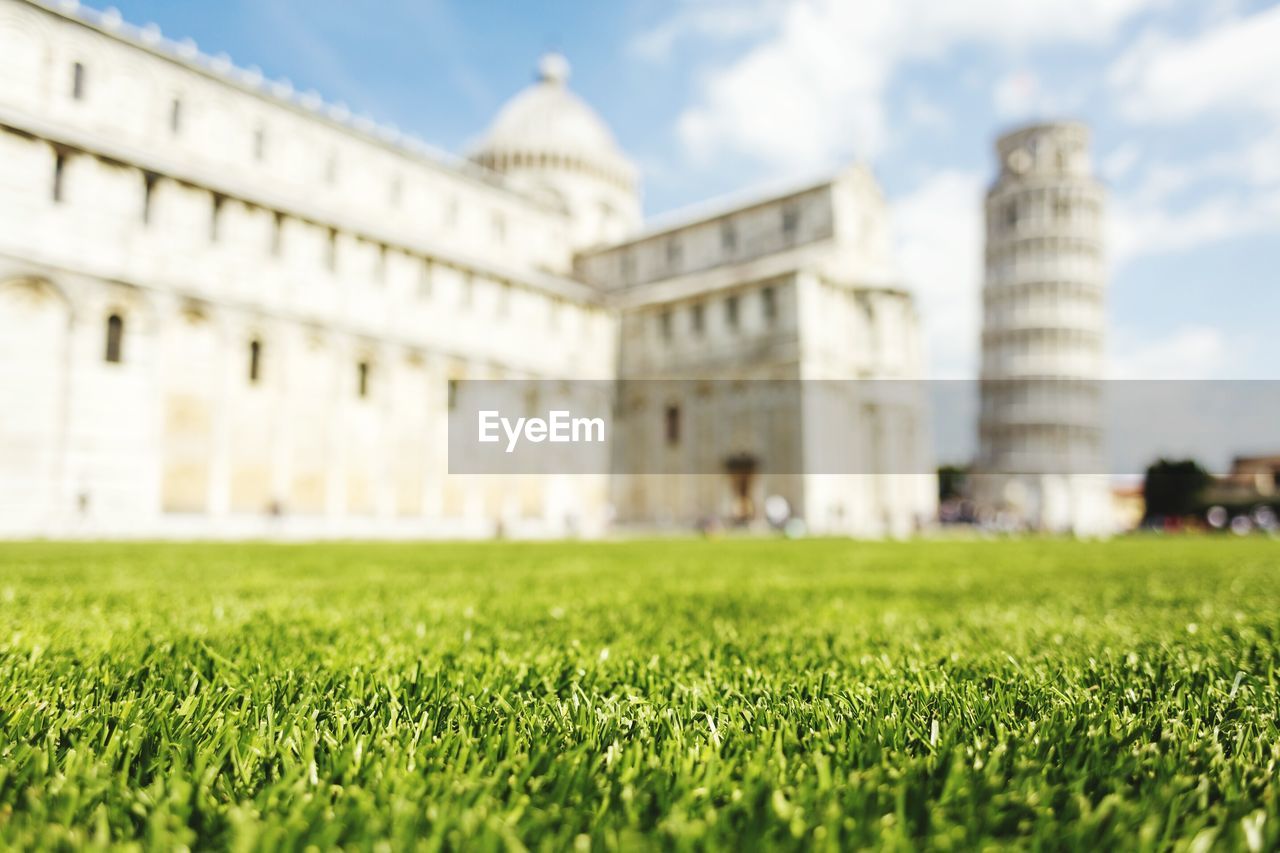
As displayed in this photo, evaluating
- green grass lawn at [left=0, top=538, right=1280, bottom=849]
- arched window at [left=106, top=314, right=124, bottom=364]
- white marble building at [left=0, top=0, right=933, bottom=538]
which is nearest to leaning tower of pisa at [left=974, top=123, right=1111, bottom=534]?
white marble building at [left=0, top=0, right=933, bottom=538]

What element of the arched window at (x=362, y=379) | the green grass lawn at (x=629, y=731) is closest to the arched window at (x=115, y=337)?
the arched window at (x=362, y=379)

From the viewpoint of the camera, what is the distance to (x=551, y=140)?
4400 centimetres

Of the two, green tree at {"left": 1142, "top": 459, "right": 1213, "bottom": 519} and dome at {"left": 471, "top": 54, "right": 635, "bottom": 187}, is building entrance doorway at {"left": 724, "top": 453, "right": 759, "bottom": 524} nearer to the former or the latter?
dome at {"left": 471, "top": 54, "right": 635, "bottom": 187}

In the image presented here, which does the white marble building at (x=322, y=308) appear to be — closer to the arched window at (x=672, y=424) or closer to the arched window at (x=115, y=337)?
the arched window at (x=115, y=337)

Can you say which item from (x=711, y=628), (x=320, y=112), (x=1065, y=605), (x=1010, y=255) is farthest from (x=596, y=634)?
(x=1010, y=255)

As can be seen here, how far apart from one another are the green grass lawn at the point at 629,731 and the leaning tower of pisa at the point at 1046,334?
206 feet

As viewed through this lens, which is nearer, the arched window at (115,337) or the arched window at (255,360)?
the arched window at (115,337)

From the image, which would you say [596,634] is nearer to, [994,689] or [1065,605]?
[994,689]

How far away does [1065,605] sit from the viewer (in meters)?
4.64

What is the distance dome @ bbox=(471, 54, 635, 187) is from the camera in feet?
143

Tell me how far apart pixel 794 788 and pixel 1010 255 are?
233 feet

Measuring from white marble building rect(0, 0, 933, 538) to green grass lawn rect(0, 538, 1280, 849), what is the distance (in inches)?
838

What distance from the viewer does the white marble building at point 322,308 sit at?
21.2 meters

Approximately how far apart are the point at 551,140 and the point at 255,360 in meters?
23.8
